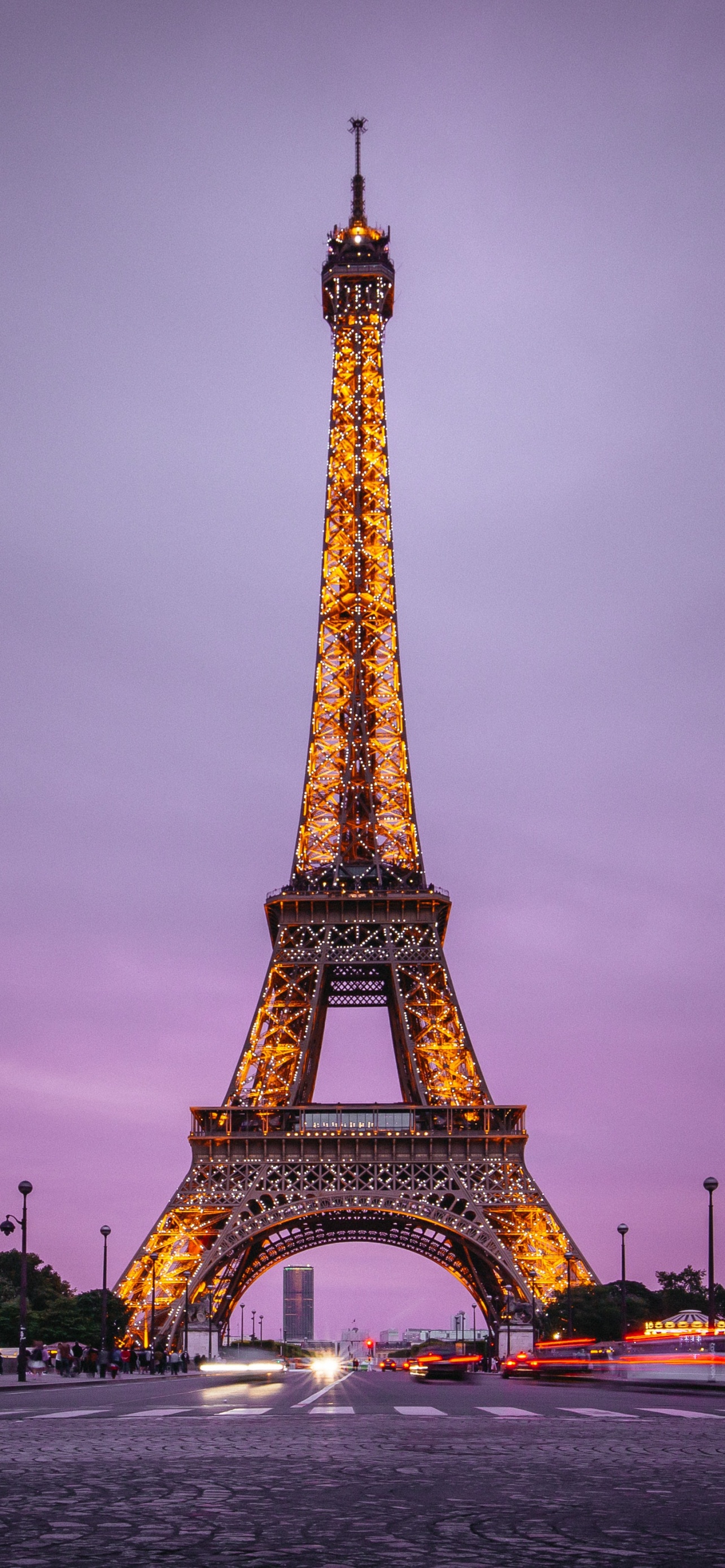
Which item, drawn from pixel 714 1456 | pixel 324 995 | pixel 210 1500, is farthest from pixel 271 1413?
pixel 324 995

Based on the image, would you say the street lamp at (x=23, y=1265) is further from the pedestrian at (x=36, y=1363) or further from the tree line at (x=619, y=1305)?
the tree line at (x=619, y=1305)

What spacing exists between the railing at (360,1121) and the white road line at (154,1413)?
149 ft

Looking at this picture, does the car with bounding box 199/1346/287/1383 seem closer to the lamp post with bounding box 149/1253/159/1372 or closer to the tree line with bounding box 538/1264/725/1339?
the lamp post with bounding box 149/1253/159/1372

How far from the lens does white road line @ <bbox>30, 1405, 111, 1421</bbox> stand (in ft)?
48.0

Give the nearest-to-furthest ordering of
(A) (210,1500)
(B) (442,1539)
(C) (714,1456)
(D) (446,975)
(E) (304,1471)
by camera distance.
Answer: (B) (442,1539)
(A) (210,1500)
(E) (304,1471)
(C) (714,1456)
(D) (446,975)

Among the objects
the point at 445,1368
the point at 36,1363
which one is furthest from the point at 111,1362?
the point at 445,1368

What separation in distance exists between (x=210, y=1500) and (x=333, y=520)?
73.5 m

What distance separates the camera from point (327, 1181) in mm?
63406

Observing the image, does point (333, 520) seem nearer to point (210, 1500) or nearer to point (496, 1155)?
point (496, 1155)

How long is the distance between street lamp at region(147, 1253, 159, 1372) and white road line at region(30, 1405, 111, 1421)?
39908 mm

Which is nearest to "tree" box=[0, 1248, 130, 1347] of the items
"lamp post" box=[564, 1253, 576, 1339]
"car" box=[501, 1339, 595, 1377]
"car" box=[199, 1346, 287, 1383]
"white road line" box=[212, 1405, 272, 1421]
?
"car" box=[199, 1346, 287, 1383]

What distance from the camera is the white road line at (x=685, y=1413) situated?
1409 centimetres

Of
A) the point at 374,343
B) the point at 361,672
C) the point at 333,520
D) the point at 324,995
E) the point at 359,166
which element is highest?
the point at 359,166

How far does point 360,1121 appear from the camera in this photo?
65.3 meters
